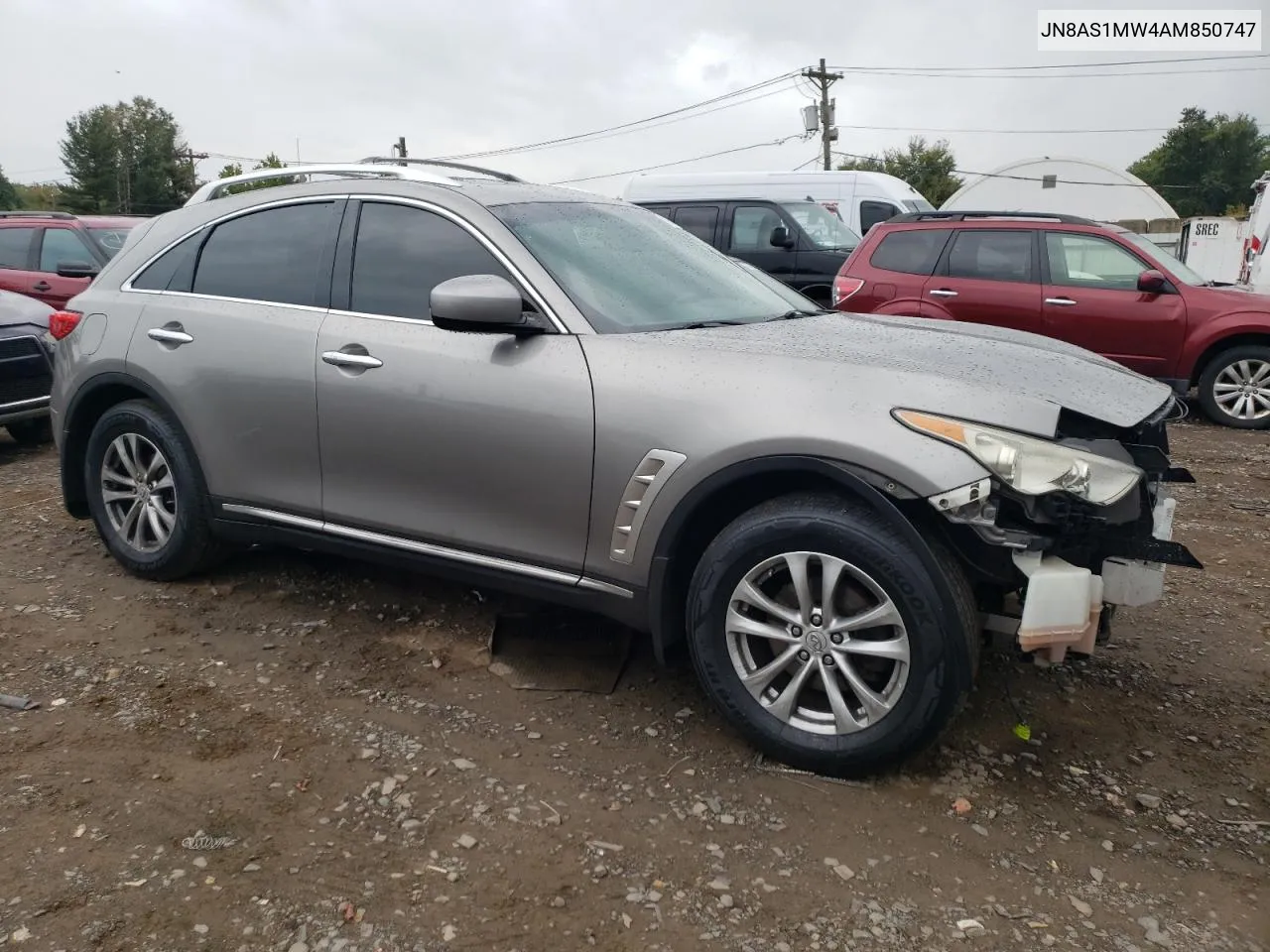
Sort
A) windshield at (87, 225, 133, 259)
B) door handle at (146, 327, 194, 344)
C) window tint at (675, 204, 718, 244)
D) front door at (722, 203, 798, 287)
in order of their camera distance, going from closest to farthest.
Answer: door handle at (146, 327, 194, 344), windshield at (87, 225, 133, 259), front door at (722, 203, 798, 287), window tint at (675, 204, 718, 244)

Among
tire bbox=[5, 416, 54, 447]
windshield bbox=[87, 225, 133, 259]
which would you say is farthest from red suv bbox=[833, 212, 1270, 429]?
windshield bbox=[87, 225, 133, 259]

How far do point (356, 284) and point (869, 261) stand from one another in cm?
633

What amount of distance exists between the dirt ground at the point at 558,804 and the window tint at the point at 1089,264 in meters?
5.05

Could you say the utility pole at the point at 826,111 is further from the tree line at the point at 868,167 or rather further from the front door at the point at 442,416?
the front door at the point at 442,416

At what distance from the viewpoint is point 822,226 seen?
12297 millimetres

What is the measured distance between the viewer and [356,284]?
3758 millimetres

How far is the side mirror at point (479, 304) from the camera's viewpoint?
3150mm

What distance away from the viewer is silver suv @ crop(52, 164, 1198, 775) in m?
2.71

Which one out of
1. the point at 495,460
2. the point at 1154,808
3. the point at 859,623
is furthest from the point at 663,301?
the point at 1154,808

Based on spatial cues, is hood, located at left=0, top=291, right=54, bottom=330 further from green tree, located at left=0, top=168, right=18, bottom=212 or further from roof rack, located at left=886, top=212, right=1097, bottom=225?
green tree, located at left=0, top=168, right=18, bottom=212

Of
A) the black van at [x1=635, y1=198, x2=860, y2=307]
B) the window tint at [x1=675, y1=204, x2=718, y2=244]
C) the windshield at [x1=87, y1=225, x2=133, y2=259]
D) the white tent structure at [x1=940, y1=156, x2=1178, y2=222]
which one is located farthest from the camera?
the white tent structure at [x1=940, y1=156, x2=1178, y2=222]

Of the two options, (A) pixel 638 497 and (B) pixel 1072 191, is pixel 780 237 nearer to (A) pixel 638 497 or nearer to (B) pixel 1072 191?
(A) pixel 638 497

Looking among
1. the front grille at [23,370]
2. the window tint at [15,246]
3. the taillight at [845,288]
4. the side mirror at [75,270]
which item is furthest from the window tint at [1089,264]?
the window tint at [15,246]

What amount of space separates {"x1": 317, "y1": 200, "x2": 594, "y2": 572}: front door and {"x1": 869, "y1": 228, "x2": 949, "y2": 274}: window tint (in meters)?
6.23
